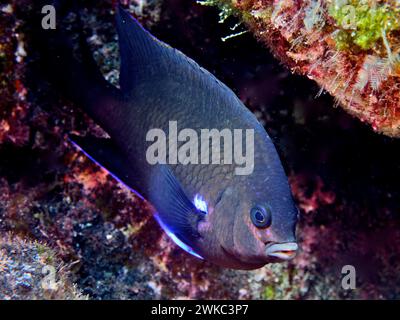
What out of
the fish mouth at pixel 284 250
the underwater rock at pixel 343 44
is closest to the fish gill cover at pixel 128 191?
the underwater rock at pixel 343 44

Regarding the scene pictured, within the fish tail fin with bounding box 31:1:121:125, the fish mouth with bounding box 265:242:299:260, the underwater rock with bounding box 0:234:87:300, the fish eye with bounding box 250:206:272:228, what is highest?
the fish tail fin with bounding box 31:1:121:125

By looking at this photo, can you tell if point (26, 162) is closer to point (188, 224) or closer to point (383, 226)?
point (188, 224)

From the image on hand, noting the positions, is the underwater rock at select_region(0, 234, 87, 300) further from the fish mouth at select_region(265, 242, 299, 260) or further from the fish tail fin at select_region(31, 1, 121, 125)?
the fish mouth at select_region(265, 242, 299, 260)

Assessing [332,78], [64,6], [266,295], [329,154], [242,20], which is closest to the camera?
[332,78]

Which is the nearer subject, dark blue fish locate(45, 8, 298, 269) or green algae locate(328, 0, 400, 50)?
green algae locate(328, 0, 400, 50)

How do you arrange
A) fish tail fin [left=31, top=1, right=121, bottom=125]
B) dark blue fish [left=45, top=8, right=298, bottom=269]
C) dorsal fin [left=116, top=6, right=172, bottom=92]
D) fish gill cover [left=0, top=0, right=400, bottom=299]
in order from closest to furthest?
dark blue fish [left=45, top=8, right=298, bottom=269] < dorsal fin [left=116, top=6, right=172, bottom=92] < fish tail fin [left=31, top=1, right=121, bottom=125] < fish gill cover [left=0, top=0, right=400, bottom=299]

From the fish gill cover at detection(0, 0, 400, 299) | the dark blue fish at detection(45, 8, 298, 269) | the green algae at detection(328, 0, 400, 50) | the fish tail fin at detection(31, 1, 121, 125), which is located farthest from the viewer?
the fish gill cover at detection(0, 0, 400, 299)

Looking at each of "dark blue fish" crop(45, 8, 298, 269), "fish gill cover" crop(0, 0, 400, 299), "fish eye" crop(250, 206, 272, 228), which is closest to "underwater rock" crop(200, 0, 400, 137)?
"dark blue fish" crop(45, 8, 298, 269)

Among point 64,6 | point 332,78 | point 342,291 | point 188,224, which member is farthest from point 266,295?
point 64,6
